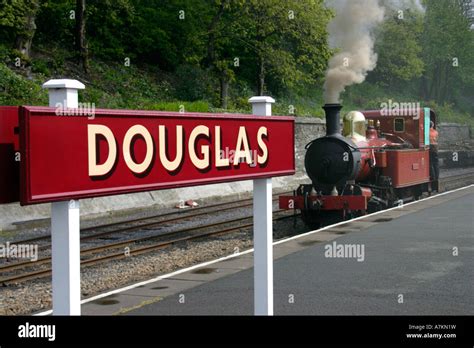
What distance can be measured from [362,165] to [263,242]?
12451 mm

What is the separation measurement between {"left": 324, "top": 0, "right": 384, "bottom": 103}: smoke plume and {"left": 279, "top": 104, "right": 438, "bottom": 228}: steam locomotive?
1436mm

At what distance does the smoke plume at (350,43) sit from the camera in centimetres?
1984

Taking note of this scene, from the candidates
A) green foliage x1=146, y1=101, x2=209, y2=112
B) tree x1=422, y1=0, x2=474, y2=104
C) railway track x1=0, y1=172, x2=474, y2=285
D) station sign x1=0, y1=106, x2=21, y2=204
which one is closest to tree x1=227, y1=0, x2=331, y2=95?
green foliage x1=146, y1=101, x2=209, y2=112

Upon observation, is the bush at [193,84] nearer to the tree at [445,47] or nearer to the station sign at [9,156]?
the station sign at [9,156]

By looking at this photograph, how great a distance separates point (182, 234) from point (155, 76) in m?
20.1

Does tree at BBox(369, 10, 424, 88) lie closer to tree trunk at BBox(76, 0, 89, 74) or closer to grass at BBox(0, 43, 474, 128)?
grass at BBox(0, 43, 474, 128)

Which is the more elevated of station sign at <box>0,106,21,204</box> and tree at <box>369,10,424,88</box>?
tree at <box>369,10,424,88</box>

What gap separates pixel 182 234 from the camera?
15.2m

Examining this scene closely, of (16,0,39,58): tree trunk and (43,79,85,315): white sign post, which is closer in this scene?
(43,79,85,315): white sign post

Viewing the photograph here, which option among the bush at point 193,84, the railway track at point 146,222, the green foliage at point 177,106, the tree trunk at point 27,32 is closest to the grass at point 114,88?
the green foliage at point 177,106

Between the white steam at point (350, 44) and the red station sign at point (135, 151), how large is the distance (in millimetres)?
15385

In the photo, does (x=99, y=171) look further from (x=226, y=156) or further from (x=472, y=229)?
(x=472, y=229)

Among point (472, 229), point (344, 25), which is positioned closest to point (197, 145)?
point (472, 229)

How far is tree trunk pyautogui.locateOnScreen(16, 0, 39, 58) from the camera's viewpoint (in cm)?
2516
